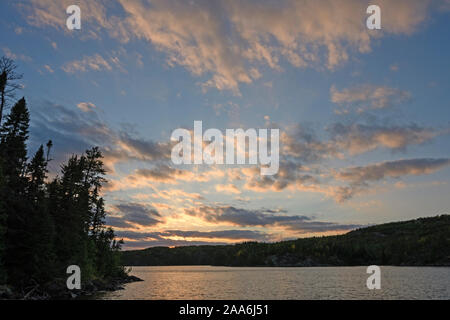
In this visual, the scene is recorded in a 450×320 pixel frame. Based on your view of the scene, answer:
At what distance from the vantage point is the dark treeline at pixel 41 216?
48562 mm

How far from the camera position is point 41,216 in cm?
5056

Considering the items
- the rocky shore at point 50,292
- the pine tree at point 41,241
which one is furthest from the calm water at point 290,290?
the pine tree at point 41,241

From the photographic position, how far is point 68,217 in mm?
63938

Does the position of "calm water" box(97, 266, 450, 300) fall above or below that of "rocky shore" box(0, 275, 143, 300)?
below

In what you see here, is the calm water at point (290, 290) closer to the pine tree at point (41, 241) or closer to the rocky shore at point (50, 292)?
the rocky shore at point (50, 292)

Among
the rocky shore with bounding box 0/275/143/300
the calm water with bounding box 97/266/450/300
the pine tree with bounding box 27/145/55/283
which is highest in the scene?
the pine tree with bounding box 27/145/55/283

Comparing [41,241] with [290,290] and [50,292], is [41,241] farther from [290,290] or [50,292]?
[290,290]

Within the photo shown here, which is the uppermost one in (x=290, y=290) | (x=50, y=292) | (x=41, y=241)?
(x=41, y=241)

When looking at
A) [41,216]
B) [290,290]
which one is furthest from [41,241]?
[290,290]

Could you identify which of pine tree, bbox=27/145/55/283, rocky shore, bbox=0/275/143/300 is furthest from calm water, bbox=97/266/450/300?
pine tree, bbox=27/145/55/283

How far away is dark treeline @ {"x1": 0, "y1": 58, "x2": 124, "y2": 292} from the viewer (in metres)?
48.6

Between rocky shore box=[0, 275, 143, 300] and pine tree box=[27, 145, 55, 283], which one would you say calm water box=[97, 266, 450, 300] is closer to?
rocky shore box=[0, 275, 143, 300]

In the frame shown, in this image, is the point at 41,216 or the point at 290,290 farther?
the point at 290,290
